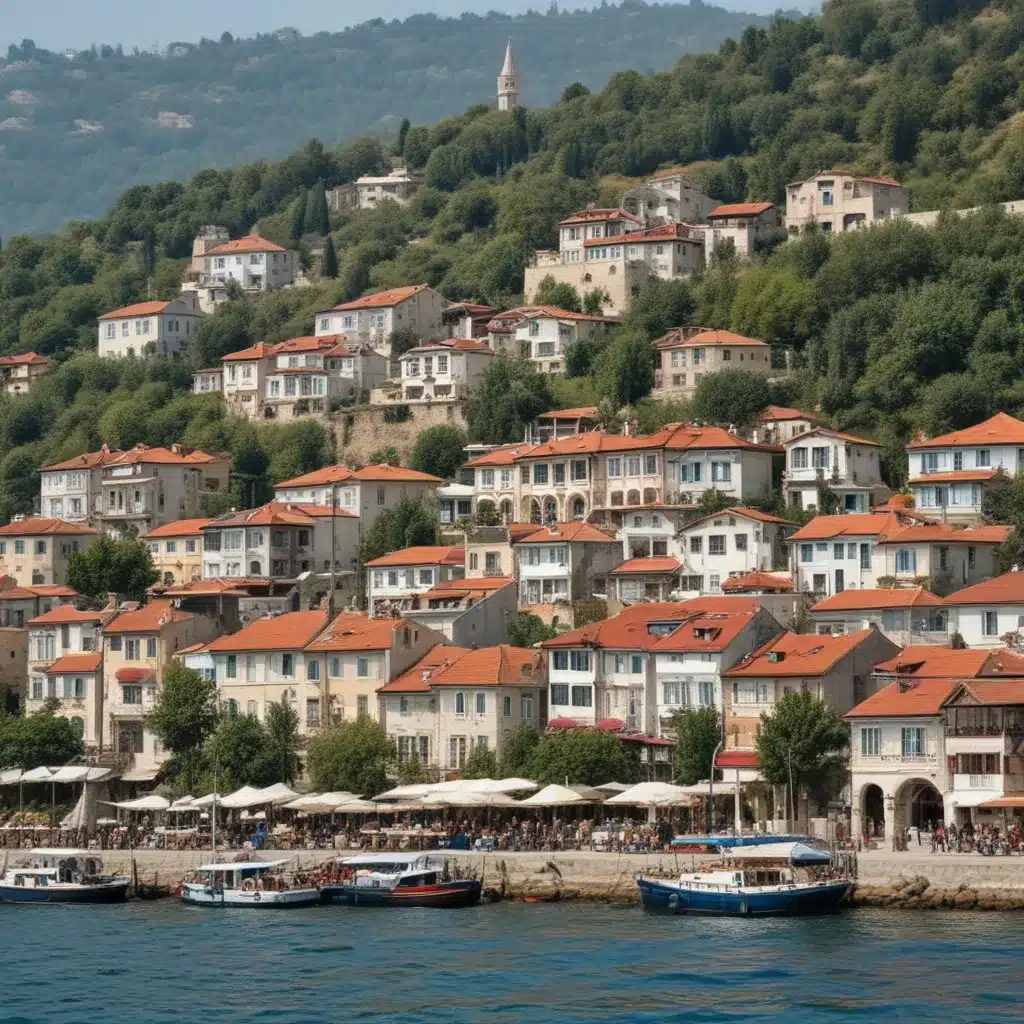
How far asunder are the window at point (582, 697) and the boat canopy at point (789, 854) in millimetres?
16525

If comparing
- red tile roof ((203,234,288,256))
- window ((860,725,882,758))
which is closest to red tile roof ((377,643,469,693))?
window ((860,725,882,758))

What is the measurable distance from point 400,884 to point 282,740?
15668 mm

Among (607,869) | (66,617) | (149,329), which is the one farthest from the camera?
(149,329)

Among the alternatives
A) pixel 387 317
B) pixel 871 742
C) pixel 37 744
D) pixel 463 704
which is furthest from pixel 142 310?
pixel 871 742

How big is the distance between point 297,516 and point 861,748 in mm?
37802

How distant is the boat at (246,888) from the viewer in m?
69.2

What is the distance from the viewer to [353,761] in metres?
79.1

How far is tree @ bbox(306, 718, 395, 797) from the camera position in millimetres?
78875

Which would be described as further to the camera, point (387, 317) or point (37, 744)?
point (387, 317)

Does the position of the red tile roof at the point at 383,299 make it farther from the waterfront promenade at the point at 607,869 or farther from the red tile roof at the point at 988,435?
the waterfront promenade at the point at 607,869

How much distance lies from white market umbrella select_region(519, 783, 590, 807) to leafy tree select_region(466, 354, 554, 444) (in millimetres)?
39668

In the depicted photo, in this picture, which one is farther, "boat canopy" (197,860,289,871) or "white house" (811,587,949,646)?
"white house" (811,587,949,646)

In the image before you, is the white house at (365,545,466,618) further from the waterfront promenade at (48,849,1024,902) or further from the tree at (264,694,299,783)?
the waterfront promenade at (48,849,1024,902)

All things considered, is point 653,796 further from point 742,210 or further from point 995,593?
point 742,210
